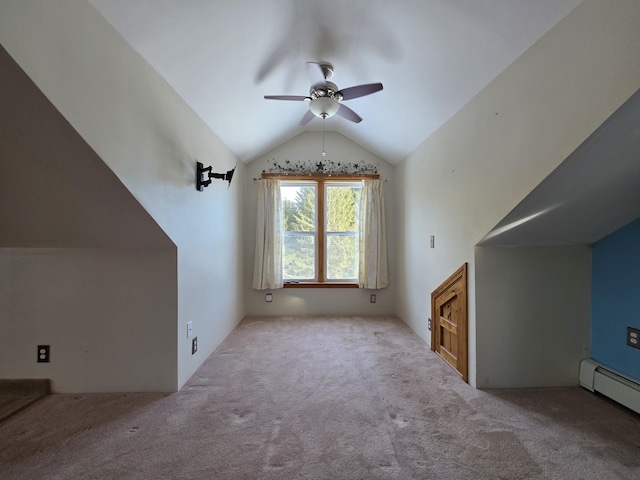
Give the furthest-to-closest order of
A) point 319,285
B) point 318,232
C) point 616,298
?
point 318,232 → point 319,285 → point 616,298

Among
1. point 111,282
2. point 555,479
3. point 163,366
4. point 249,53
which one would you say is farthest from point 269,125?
point 555,479

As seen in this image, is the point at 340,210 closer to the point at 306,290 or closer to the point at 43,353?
the point at 306,290

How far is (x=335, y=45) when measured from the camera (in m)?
2.08

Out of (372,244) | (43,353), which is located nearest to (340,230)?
(372,244)

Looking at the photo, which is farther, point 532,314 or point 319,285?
point 319,285

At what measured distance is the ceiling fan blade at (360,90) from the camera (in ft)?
6.67

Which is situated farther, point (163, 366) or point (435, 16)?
point (163, 366)

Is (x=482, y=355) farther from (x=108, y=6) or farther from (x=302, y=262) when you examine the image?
(x=108, y=6)

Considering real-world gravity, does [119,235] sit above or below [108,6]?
below

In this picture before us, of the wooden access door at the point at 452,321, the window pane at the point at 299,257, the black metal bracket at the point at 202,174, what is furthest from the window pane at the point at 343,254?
the black metal bracket at the point at 202,174

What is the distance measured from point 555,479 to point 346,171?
141 inches

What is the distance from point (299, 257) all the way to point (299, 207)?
766 mm

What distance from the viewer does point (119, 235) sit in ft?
6.04

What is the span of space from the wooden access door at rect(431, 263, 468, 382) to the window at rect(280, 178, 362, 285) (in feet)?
5.16
